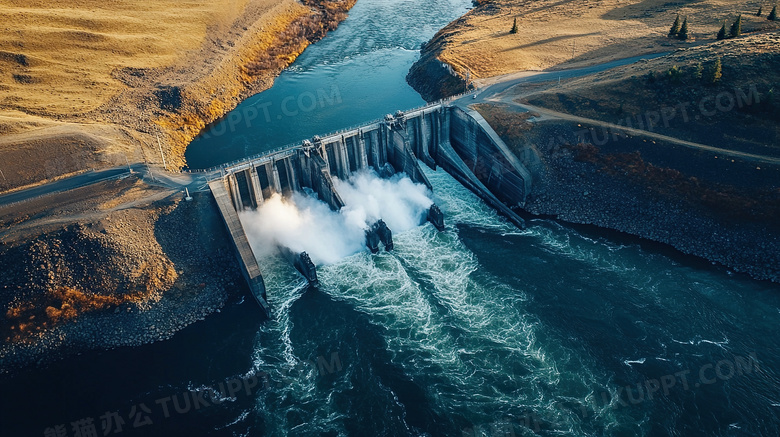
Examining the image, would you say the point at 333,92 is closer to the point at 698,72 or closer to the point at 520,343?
the point at 698,72

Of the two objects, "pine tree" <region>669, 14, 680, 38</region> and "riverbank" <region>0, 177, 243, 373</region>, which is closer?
"riverbank" <region>0, 177, 243, 373</region>

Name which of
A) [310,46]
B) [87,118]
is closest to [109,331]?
[87,118]

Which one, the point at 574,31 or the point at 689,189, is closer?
the point at 689,189

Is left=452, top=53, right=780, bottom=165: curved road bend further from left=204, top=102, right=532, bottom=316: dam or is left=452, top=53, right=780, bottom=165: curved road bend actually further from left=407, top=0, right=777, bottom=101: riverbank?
left=204, top=102, right=532, bottom=316: dam

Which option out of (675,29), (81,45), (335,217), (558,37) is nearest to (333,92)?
(335,217)

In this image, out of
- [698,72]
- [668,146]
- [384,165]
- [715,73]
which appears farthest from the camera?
[384,165]

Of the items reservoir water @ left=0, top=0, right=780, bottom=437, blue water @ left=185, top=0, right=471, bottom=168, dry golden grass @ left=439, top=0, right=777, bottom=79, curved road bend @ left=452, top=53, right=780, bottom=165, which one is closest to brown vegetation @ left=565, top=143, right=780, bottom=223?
curved road bend @ left=452, top=53, right=780, bottom=165

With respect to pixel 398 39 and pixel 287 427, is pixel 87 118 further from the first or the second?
pixel 398 39
